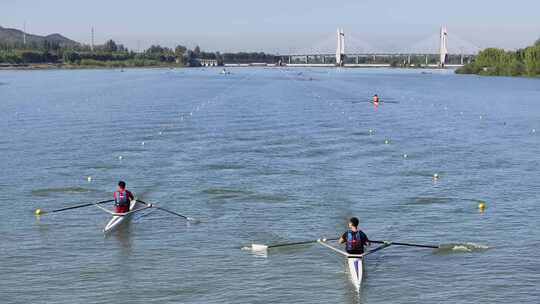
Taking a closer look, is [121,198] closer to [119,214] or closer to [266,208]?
[119,214]

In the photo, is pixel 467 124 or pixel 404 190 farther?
pixel 467 124

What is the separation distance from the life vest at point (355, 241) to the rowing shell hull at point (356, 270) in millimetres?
376

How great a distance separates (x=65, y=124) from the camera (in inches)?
2547

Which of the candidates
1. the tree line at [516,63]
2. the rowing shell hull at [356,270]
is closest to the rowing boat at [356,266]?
the rowing shell hull at [356,270]

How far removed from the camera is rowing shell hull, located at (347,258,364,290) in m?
23.0

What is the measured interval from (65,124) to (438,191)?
39.7 meters

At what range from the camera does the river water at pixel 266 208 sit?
75.8 feet

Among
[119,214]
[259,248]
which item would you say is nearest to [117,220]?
[119,214]

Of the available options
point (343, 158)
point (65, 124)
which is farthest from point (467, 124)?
point (65, 124)

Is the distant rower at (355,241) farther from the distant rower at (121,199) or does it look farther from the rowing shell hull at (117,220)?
the distant rower at (121,199)

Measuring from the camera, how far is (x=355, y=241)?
77.9ft

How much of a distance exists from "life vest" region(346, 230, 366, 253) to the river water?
3.33 feet

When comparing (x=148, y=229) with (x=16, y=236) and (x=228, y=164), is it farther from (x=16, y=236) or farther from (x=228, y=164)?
(x=228, y=164)

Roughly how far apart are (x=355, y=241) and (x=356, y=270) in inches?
39.7
